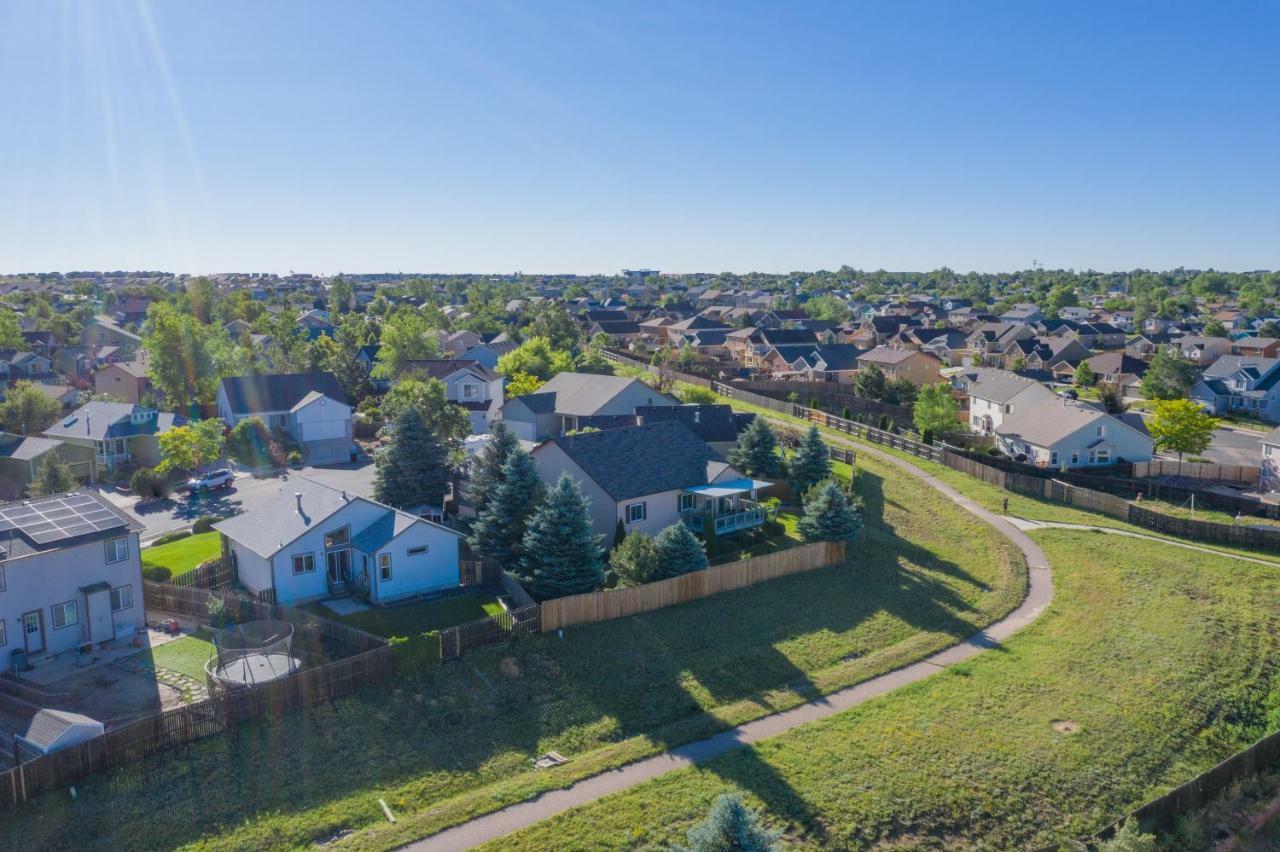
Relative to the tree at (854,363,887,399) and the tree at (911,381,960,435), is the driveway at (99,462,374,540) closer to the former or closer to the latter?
the tree at (911,381,960,435)

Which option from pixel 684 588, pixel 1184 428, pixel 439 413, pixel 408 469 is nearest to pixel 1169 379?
pixel 1184 428

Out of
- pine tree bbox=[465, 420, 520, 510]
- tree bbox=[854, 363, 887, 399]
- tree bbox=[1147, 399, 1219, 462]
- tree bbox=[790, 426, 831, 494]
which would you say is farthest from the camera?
tree bbox=[854, 363, 887, 399]

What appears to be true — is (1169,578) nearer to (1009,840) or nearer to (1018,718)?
(1018,718)

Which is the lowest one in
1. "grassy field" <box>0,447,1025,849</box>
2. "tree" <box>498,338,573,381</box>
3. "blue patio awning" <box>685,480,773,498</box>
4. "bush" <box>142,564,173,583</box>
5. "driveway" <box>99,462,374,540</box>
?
"grassy field" <box>0,447,1025,849</box>

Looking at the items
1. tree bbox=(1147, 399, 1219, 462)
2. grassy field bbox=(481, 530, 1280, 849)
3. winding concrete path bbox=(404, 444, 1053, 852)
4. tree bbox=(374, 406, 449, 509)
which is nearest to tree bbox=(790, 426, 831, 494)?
winding concrete path bbox=(404, 444, 1053, 852)

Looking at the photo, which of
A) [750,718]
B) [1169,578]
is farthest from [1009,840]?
[1169,578]

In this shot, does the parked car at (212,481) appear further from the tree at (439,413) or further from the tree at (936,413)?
the tree at (936,413)

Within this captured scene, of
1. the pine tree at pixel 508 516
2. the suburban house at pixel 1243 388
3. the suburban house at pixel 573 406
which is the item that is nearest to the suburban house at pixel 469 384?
the suburban house at pixel 573 406
